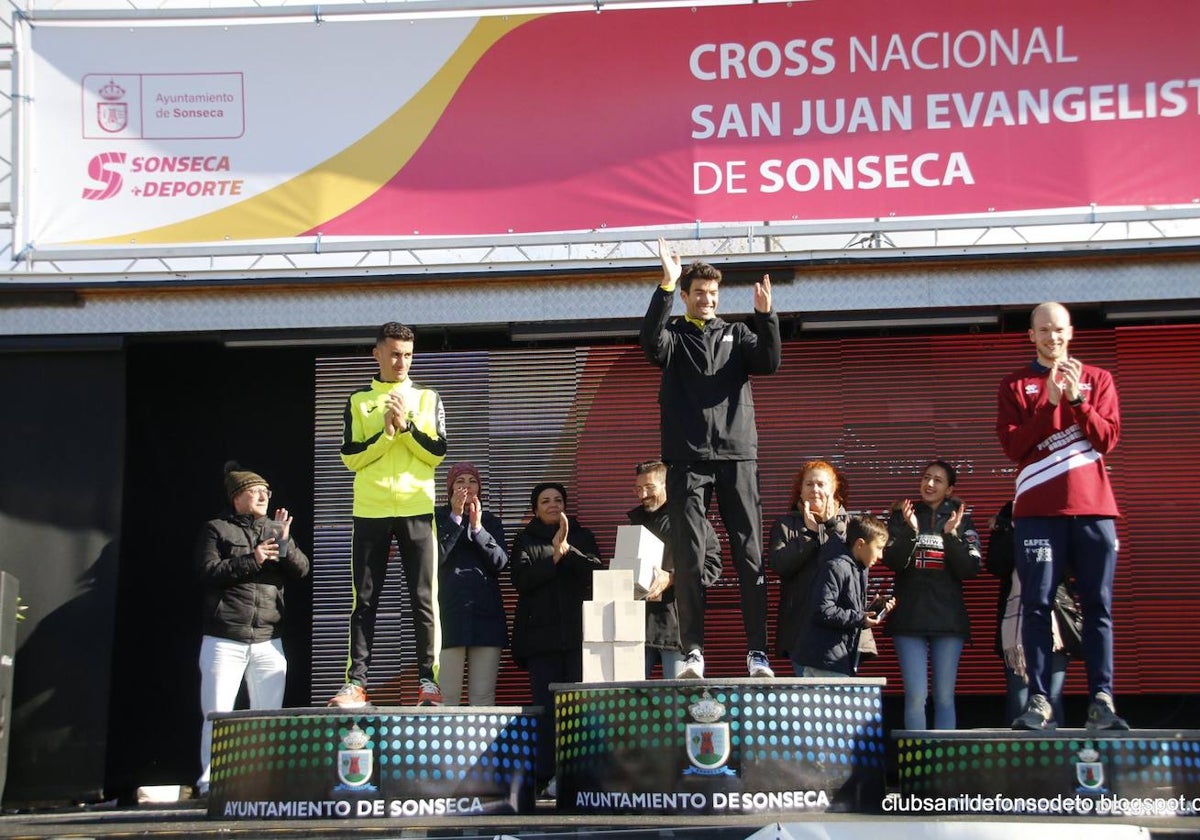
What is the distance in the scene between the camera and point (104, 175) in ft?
25.2

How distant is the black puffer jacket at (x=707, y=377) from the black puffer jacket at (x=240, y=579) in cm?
224

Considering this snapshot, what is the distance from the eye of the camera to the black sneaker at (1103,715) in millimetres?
5301

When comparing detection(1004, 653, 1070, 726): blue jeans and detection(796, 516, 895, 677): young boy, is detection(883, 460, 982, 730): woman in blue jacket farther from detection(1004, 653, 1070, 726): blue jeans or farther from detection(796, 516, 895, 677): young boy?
detection(796, 516, 895, 677): young boy

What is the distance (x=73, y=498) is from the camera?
25.2 feet

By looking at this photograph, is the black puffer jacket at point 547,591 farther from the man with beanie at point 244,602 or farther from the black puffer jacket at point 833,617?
the black puffer jacket at point 833,617

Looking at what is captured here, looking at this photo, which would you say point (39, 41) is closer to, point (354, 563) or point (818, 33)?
point (354, 563)

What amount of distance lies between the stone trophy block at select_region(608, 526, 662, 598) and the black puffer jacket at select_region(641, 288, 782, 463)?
0.36m

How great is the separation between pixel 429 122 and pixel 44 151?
6.46 feet

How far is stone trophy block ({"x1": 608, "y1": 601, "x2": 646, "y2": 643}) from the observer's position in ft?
19.4

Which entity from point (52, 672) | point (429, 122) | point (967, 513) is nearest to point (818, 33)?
point (429, 122)

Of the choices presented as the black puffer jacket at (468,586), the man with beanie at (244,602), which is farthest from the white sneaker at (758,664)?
the man with beanie at (244,602)

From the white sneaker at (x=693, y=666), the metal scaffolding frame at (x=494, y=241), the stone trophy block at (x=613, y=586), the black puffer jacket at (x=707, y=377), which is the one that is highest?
the metal scaffolding frame at (x=494, y=241)

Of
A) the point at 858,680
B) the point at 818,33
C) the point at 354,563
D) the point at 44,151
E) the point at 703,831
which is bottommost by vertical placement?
the point at 703,831

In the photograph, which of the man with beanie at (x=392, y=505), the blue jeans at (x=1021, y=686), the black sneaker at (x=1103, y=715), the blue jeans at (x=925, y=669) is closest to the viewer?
the black sneaker at (x=1103, y=715)
